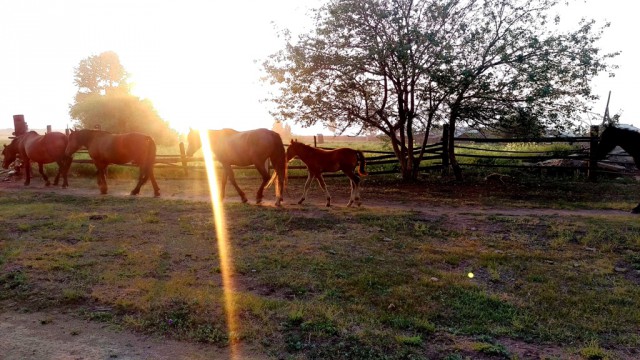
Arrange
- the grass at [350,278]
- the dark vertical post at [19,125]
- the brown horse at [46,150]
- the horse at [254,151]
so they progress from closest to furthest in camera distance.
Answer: the grass at [350,278]
the horse at [254,151]
the brown horse at [46,150]
the dark vertical post at [19,125]

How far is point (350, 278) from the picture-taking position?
200 inches

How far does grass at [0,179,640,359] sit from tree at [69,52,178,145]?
32.8 m

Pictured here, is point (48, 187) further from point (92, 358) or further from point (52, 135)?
point (92, 358)

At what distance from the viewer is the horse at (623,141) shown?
10.1 metres

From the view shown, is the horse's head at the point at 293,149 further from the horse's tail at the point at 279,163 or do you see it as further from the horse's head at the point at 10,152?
the horse's head at the point at 10,152

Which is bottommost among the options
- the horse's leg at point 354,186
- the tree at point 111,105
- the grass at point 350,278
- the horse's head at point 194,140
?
the grass at point 350,278

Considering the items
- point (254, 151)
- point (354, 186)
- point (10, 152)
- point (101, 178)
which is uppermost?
point (10, 152)

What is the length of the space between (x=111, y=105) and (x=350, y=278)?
1568 inches

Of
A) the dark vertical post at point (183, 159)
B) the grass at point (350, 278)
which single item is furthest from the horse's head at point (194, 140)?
the dark vertical post at point (183, 159)

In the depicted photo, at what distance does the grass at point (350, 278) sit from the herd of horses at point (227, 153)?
172 cm

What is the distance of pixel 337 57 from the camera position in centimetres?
1241

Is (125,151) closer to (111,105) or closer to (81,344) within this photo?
(81,344)

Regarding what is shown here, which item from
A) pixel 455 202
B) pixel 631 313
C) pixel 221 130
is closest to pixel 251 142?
pixel 221 130

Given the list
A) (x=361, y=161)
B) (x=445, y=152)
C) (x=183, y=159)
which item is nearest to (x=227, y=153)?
(x=361, y=161)
